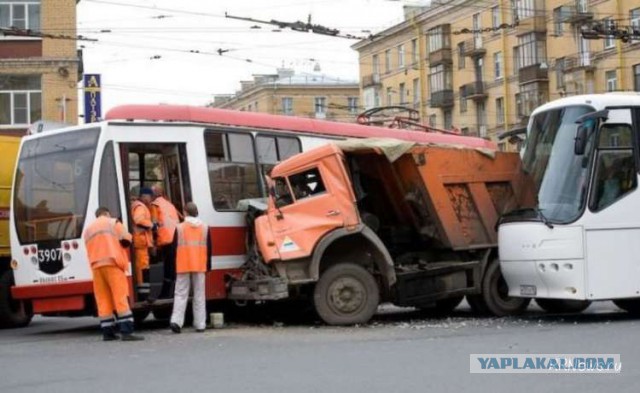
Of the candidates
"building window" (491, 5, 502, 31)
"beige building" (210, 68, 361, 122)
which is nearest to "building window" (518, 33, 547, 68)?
"building window" (491, 5, 502, 31)

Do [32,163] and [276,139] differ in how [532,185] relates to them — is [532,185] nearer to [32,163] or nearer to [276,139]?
[276,139]

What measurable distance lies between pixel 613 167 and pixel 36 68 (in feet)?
90.0

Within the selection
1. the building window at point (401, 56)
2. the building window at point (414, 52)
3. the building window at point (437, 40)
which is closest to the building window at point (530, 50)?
the building window at point (437, 40)

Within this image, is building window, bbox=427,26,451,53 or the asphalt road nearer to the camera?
the asphalt road

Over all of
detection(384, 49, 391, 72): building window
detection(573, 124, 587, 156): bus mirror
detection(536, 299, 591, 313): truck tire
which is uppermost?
detection(384, 49, 391, 72): building window

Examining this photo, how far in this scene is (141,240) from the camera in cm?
1359

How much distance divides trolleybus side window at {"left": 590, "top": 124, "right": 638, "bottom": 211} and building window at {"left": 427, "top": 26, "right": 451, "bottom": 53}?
162 feet

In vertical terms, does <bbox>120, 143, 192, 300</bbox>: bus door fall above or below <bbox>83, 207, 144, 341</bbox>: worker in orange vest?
above

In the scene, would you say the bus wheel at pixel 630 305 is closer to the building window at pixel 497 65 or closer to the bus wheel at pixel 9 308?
the bus wheel at pixel 9 308

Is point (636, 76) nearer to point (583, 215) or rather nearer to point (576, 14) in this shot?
point (576, 14)

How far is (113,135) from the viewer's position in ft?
44.4

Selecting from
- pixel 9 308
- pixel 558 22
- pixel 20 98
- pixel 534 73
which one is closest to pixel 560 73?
pixel 534 73

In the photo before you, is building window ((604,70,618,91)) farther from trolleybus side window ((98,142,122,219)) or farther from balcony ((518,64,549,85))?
trolleybus side window ((98,142,122,219))

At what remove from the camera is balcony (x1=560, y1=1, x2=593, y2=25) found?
4994 cm
